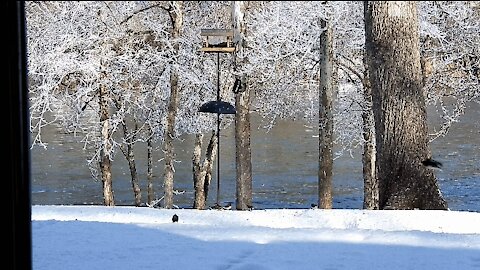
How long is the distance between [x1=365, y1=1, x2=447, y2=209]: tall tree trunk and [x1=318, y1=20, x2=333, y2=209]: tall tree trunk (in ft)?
12.6

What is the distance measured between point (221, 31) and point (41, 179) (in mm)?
8959

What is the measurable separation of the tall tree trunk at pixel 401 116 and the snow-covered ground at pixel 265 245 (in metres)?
0.37

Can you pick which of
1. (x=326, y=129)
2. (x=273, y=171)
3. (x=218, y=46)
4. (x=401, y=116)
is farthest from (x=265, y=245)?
(x=273, y=171)

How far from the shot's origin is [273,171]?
18688mm

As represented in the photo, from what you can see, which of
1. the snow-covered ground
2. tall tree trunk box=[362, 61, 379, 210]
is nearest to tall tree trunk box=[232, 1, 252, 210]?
tall tree trunk box=[362, 61, 379, 210]

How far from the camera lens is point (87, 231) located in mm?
5469

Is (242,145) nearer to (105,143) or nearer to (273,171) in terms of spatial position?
(105,143)

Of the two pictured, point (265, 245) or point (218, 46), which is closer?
point (265, 245)

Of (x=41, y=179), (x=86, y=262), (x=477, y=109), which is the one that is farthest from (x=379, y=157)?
(x=41, y=179)

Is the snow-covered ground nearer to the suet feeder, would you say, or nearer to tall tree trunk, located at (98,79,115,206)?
the suet feeder

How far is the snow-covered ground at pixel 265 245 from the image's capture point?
4254 mm

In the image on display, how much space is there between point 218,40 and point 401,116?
2682 mm

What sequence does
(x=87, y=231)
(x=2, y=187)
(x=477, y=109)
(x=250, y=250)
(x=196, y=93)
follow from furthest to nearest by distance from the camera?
1. (x=477, y=109)
2. (x=196, y=93)
3. (x=87, y=231)
4. (x=250, y=250)
5. (x=2, y=187)

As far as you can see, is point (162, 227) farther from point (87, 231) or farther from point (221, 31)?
point (221, 31)
